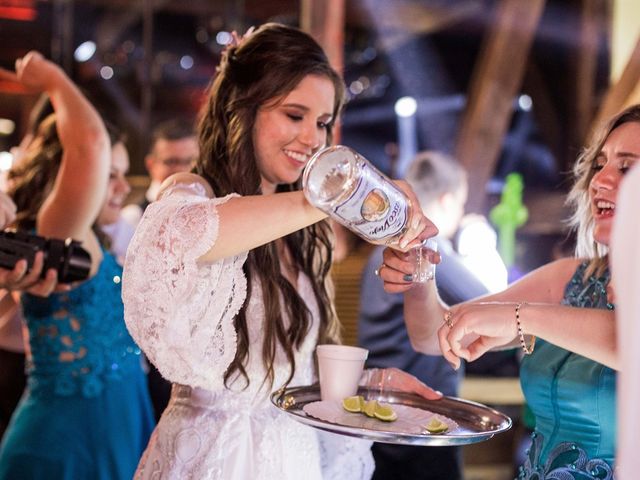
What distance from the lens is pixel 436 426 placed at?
1.45 meters

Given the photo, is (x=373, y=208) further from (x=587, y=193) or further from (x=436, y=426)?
(x=587, y=193)

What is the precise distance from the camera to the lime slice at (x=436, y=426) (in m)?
1.44

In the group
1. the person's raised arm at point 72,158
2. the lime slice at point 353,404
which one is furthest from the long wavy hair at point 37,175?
the lime slice at point 353,404

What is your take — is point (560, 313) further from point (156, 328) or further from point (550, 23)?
point (550, 23)

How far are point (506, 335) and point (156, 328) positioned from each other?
591 mm

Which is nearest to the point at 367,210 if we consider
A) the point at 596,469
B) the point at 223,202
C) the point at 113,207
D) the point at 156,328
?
the point at 223,202

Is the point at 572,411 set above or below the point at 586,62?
below

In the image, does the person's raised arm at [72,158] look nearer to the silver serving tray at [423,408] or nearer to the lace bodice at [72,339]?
the lace bodice at [72,339]

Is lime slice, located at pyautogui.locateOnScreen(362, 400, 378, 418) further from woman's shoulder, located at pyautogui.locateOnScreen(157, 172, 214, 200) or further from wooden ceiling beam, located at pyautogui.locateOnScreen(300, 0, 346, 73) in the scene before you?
wooden ceiling beam, located at pyautogui.locateOnScreen(300, 0, 346, 73)

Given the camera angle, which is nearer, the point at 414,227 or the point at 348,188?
the point at 348,188

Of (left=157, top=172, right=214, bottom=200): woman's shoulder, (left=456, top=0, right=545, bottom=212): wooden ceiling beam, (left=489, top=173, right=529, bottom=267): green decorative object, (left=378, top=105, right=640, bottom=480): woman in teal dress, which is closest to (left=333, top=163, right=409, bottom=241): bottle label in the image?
(left=378, top=105, right=640, bottom=480): woman in teal dress

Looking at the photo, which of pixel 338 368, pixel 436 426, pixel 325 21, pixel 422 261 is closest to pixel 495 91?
pixel 325 21

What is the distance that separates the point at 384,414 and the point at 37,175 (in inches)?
54.7

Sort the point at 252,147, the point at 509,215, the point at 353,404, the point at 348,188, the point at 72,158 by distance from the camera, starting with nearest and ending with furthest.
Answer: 1. the point at 348,188
2. the point at 353,404
3. the point at 252,147
4. the point at 72,158
5. the point at 509,215
